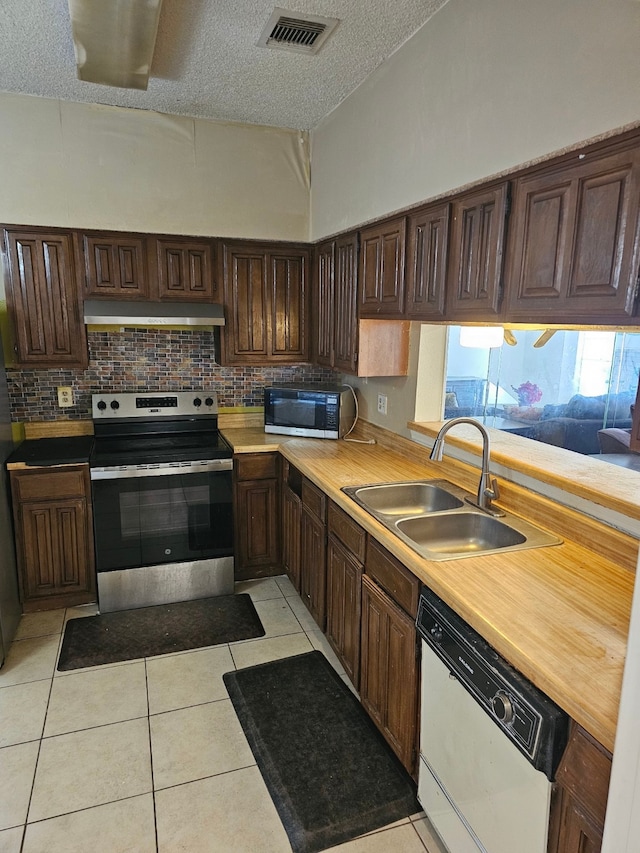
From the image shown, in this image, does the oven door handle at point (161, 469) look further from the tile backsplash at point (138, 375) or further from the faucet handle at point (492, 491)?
the faucet handle at point (492, 491)

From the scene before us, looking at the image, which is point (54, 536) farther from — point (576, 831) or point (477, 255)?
point (576, 831)

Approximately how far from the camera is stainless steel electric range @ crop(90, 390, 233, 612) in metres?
3.01

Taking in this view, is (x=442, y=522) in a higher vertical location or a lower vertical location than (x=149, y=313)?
lower

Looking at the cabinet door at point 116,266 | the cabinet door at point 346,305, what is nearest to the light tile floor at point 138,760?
the cabinet door at point 346,305

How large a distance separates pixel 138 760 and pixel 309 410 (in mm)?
1991

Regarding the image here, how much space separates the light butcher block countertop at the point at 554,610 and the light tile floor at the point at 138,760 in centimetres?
90

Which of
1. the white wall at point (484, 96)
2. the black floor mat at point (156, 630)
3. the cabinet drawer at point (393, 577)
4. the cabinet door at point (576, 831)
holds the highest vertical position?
the white wall at point (484, 96)

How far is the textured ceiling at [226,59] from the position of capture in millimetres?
2031

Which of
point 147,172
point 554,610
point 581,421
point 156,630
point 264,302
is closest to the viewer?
point 554,610

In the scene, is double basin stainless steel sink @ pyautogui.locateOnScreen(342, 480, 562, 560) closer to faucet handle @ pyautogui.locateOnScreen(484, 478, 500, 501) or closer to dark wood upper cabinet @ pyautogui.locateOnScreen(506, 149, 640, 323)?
faucet handle @ pyautogui.locateOnScreen(484, 478, 500, 501)

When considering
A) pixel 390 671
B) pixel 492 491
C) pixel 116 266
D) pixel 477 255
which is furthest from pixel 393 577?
pixel 116 266

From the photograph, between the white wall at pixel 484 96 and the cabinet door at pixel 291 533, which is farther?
the cabinet door at pixel 291 533

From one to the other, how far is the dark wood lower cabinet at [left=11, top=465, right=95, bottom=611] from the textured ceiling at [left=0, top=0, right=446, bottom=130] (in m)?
1.93

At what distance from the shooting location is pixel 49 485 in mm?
2932
